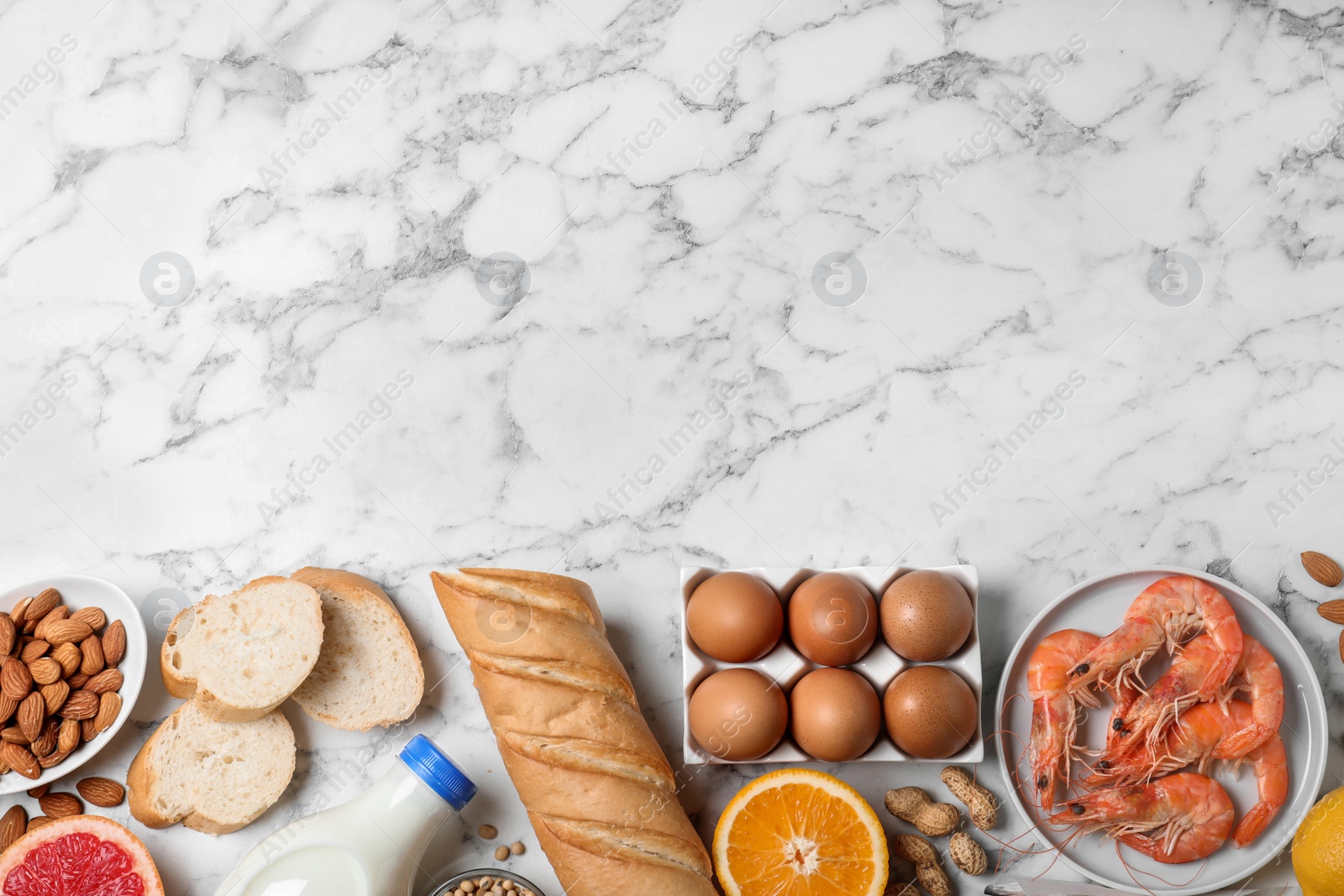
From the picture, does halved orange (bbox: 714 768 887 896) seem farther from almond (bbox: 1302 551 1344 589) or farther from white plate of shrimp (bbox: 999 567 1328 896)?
almond (bbox: 1302 551 1344 589)

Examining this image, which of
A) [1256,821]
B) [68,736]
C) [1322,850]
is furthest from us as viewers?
[68,736]

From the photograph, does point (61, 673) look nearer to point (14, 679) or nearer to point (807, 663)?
point (14, 679)

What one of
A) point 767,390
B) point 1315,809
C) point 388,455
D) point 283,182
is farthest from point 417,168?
point 1315,809

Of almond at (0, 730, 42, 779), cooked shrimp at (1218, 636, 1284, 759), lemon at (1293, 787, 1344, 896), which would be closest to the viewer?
lemon at (1293, 787, 1344, 896)

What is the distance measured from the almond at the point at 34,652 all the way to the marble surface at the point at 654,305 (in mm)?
160

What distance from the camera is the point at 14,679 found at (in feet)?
4.92

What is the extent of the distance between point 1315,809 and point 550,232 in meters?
1.54

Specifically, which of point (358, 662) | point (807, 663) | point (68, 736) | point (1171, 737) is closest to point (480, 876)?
point (358, 662)

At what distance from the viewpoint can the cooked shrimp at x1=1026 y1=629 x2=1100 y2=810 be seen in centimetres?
139

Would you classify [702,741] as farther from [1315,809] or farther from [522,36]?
[522,36]

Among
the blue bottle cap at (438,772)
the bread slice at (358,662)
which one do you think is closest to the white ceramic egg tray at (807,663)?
the blue bottle cap at (438,772)

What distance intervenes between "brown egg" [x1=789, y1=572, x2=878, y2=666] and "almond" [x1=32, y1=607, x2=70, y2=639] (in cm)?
125

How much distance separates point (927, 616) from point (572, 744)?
56cm

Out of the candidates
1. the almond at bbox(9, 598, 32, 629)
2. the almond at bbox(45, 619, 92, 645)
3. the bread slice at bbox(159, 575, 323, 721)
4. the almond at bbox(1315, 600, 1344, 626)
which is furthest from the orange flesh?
the almond at bbox(9, 598, 32, 629)
